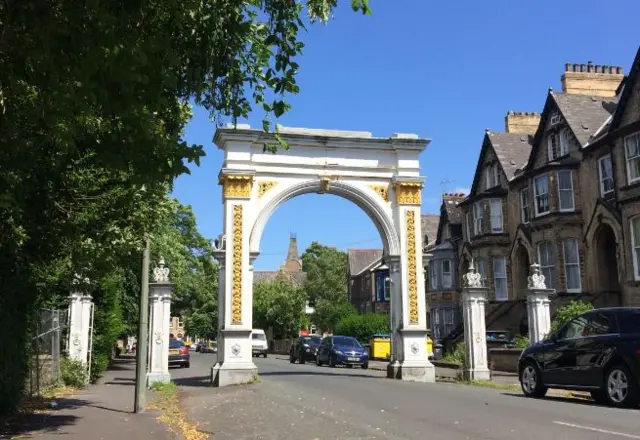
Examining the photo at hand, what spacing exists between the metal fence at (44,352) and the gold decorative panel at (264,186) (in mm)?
6693

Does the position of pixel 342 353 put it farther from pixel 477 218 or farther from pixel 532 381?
pixel 532 381

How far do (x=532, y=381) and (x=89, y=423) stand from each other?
8.99m

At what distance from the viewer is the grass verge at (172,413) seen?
991cm

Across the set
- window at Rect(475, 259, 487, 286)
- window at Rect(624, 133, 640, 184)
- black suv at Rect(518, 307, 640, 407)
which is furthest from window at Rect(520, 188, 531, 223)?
black suv at Rect(518, 307, 640, 407)

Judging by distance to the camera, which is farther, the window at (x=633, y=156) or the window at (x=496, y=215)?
the window at (x=496, y=215)

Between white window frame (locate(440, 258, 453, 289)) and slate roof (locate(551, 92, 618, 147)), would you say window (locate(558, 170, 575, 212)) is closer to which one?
slate roof (locate(551, 92, 618, 147))

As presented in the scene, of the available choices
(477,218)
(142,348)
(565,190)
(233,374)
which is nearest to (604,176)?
(565,190)

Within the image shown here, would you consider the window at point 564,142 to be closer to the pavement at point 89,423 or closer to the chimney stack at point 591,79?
the chimney stack at point 591,79

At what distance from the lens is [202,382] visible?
803 inches

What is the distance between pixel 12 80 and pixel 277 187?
1528 cm

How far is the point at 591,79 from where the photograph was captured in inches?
1398

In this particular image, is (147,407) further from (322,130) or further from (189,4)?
(322,130)

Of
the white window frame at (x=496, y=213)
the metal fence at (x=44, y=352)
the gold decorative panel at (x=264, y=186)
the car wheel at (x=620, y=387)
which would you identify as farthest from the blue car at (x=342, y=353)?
the car wheel at (x=620, y=387)

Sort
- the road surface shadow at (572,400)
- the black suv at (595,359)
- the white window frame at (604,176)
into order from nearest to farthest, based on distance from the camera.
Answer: the black suv at (595,359), the road surface shadow at (572,400), the white window frame at (604,176)
